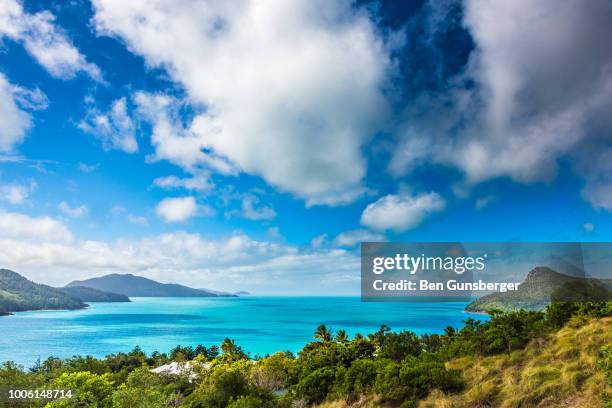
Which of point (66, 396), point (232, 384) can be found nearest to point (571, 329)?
point (232, 384)

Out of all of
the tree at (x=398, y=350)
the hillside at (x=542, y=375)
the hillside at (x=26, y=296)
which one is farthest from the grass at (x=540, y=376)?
the hillside at (x=26, y=296)

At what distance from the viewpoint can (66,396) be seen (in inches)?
424

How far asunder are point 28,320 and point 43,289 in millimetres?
68034

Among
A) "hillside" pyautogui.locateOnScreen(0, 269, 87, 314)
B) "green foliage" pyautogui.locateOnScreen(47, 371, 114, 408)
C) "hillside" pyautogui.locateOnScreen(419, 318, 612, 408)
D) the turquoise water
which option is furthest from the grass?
"hillside" pyautogui.locateOnScreen(0, 269, 87, 314)

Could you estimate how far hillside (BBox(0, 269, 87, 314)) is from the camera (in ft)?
538

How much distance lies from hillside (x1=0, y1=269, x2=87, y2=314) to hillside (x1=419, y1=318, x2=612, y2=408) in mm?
A: 192118

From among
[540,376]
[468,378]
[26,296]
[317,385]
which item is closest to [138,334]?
[26,296]

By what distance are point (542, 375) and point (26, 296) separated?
216 metres

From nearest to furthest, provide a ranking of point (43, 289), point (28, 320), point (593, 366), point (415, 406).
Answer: point (593, 366) → point (415, 406) → point (28, 320) → point (43, 289)

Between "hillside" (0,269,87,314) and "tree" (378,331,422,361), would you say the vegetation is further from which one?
"hillside" (0,269,87,314)

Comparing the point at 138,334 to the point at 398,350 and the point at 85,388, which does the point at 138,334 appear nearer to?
the point at 398,350

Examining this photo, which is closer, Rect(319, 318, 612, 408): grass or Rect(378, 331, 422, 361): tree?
Rect(319, 318, 612, 408): grass

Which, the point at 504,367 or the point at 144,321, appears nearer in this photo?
the point at 504,367

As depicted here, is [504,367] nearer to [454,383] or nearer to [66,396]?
[454,383]
